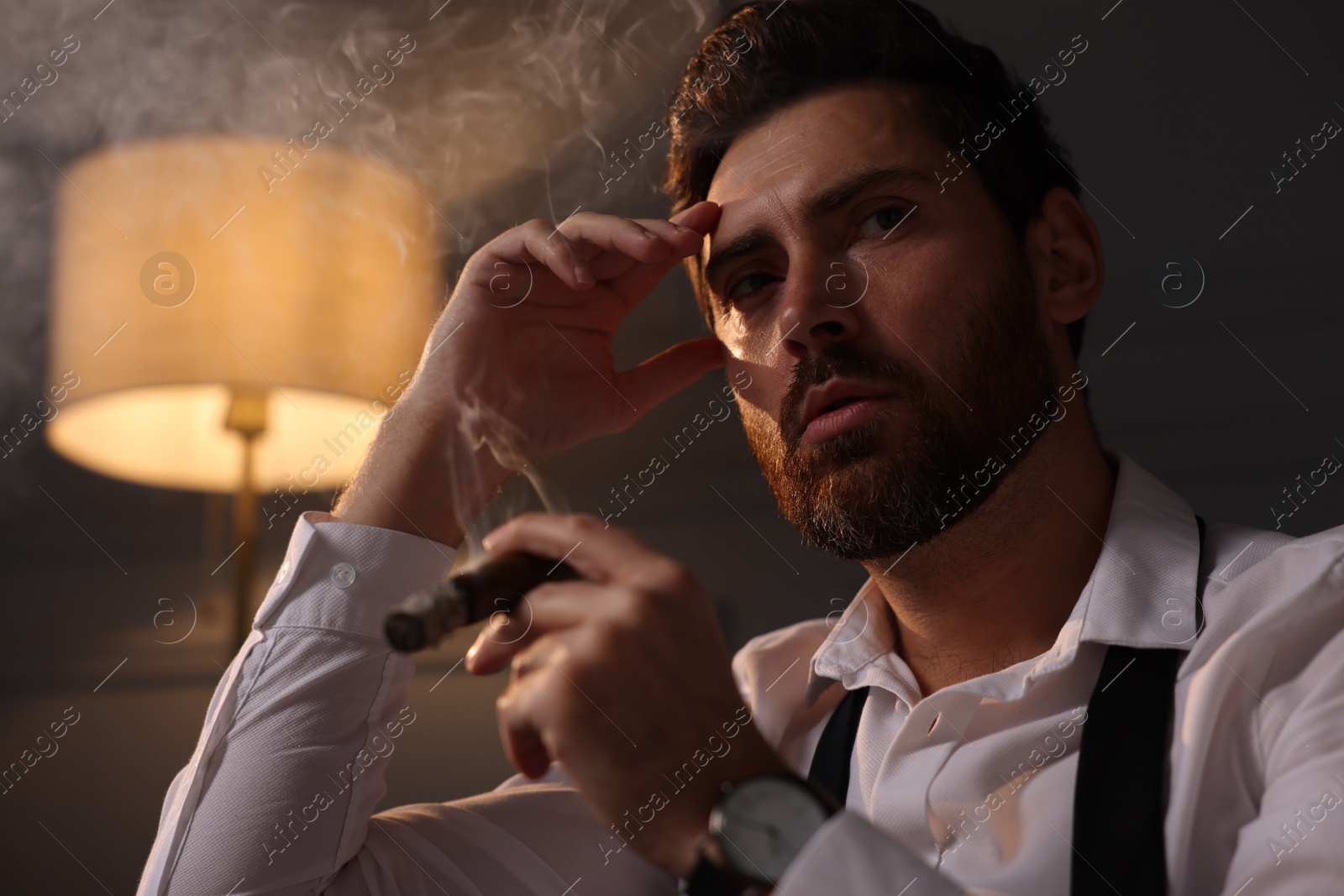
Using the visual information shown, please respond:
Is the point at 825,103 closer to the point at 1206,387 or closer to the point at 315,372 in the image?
the point at 1206,387

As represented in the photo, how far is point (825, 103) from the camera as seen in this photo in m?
1.36

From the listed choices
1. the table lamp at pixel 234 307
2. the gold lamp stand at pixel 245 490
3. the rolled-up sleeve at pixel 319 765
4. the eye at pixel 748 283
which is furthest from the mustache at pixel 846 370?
the gold lamp stand at pixel 245 490

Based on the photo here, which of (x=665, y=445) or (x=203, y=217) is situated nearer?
(x=203, y=217)

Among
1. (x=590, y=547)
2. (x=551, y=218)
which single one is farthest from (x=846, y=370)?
(x=551, y=218)

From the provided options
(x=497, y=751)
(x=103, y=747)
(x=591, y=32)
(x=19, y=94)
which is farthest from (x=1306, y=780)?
(x=19, y=94)

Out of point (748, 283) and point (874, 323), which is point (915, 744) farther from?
point (748, 283)

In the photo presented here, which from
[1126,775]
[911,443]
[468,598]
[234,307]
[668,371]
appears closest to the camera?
[468,598]

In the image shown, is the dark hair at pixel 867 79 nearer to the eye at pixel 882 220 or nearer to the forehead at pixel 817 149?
the forehead at pixel 817 149

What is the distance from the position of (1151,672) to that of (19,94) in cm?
244

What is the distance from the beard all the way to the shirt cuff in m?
0.50

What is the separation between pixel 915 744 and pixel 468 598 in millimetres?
664

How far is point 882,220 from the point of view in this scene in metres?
1.26

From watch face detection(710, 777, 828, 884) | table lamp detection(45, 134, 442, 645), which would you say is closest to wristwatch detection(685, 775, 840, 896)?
watch face detection(710, 777, 828, 884)

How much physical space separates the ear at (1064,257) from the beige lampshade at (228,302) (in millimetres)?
1023
